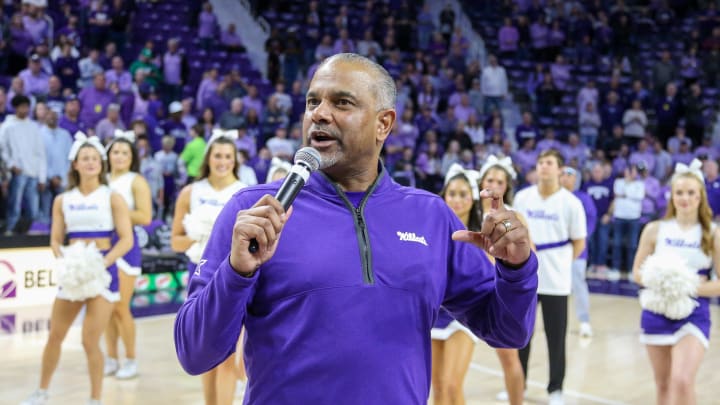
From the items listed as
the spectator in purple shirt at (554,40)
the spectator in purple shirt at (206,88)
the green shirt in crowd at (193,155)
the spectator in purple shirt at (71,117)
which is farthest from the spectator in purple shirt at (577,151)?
the spectator in purple shirt at (71,117)

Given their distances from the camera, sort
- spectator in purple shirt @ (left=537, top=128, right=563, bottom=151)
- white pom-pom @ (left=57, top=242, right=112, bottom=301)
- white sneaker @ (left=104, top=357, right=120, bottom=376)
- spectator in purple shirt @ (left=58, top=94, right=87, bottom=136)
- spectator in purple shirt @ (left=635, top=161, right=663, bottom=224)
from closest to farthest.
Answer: white pom-pom @ (left=57, top=242, right=112, bottom=301) → white sneaker @ (left=104, top=357, right=120, bottom=376) → spectator in purple shirt @ (left=58, top=94, right=87, bottom=136) → spectator in purple shirt @ (left=635, top=161, right=663, bottom=224) → spectator in purple shirt @ (left=537, top=128, right=563, bottom=151)

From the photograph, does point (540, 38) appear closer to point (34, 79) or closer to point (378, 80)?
point (34, 79)

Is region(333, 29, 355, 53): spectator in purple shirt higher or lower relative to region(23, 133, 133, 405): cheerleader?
higher

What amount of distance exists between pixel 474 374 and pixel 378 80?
17.6ft

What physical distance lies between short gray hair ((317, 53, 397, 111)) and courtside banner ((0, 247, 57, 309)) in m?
7.17

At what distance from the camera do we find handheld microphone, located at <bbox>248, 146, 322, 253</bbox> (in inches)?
68.6

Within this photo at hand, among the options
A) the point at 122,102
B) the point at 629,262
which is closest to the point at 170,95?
the point at 122,102

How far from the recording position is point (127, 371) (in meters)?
6.81

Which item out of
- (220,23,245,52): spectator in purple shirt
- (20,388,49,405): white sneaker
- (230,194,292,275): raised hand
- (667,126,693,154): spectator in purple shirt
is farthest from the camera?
(220,23,245,52): spectator in purple shirt

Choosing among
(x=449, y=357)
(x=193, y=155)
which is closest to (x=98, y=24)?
(x=193, y=155)

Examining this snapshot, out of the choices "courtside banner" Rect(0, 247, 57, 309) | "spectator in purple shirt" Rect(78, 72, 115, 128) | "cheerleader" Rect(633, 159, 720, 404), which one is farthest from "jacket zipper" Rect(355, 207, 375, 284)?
"spectator in purple shirt" Rect(78, 72, 115, 128)

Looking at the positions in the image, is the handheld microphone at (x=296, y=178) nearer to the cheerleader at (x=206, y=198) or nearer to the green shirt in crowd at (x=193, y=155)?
the cheerleader at (x=206, y=198)

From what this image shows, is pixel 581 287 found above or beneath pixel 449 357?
beneath

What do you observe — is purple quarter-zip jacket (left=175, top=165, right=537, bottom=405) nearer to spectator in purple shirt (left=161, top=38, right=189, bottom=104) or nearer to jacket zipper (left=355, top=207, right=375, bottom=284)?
jacket zipper (left=355, top=207, right=375, bottom=284)
